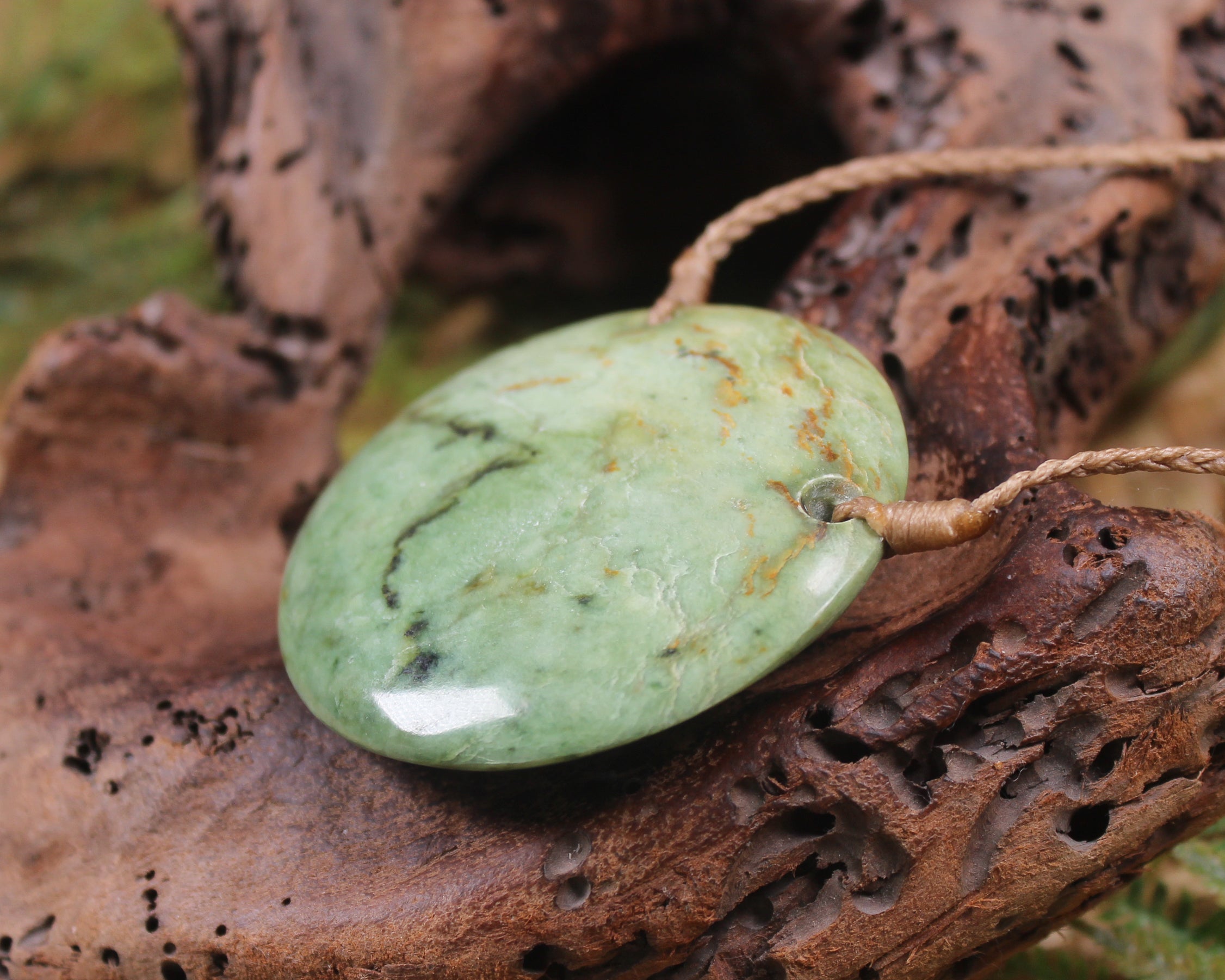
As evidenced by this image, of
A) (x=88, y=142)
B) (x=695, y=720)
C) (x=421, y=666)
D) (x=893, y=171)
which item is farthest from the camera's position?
(x=88, y=142)

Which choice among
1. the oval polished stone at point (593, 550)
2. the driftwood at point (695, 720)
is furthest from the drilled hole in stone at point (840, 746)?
the oval polished stone at point (593, 550)

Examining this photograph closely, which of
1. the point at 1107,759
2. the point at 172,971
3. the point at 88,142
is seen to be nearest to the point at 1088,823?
the point at 1107,759

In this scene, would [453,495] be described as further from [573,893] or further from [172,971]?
[172,971]

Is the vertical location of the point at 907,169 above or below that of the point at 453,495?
above

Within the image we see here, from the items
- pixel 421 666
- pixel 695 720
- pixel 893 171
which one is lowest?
pixel 695 720

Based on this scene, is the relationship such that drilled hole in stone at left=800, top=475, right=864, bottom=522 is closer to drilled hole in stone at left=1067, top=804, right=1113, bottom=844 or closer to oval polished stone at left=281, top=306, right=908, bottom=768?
oval polished stone at left=281, top=306, right=908, bottom=768
